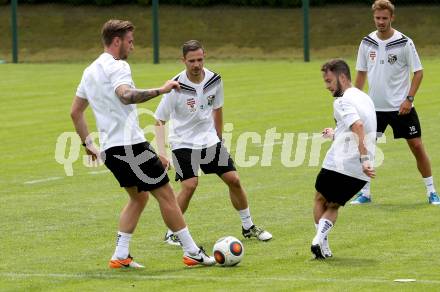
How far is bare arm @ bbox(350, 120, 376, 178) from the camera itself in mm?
11281

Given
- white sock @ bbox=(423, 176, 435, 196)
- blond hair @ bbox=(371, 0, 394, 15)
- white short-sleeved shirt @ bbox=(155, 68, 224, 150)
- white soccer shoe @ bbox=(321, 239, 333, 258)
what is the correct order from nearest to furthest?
white soccer shoe @ bbox=(321, 239, 333, 258), white short-sleeved shirt @ bbox=(155, 68, 224, 150), blond hair @ bbox=(371, 0, 394, 15), white sock @ bbox=(423, 176, 435, 196)

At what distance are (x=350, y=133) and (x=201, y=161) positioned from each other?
1.86 metres

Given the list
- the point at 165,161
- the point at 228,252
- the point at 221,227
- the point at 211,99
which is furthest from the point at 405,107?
the point at 228,252

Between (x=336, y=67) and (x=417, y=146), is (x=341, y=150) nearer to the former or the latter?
(x=336, y=67)

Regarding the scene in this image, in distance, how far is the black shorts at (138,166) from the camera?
1117cm

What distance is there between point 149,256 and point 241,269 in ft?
3.73

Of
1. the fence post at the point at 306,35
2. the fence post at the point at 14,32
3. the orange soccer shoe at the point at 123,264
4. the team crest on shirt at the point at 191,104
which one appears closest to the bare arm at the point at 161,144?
the team crest on shirt at the point at 191,104

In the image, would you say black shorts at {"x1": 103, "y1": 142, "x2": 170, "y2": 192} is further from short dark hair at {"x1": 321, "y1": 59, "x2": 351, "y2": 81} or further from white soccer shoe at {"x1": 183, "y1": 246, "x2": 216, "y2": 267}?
short dark hair at {"x1": 321, "y1": 59, "x2": 351, "y2": 81}

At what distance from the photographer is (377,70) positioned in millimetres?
15734

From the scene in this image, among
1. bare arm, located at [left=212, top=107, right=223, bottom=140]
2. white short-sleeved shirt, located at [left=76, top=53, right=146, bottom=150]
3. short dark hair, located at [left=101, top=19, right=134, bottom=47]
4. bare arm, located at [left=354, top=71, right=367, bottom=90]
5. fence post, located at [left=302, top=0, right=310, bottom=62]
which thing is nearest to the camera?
short dark hair, located at [left=101, top=19, right=134, bottom=47]

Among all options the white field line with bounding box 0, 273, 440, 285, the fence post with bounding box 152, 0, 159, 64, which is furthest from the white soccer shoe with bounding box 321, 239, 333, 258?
the fence post with bounding box 152, 0, 159, 64

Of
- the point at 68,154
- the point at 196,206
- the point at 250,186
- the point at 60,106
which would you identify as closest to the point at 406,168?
the point at 250,186

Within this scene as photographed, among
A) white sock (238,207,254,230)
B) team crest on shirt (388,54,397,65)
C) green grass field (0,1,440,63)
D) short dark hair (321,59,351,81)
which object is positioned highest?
short dark hair (321,59,351,81)

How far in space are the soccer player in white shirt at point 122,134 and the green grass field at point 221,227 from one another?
26 cm
